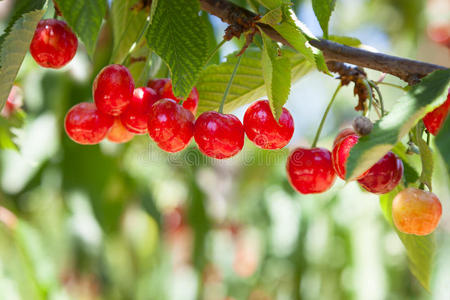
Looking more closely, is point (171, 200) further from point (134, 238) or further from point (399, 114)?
point (399, 114)

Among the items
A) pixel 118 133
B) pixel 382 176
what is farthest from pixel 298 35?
pixel 118 133

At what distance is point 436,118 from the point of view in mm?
801

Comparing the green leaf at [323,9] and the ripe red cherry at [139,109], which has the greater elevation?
the green leaf at [323,9]

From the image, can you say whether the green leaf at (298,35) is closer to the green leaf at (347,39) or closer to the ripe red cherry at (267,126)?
the ripe red cherry at (267,126)

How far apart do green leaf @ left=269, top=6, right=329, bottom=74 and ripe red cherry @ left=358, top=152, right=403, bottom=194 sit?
0.21m

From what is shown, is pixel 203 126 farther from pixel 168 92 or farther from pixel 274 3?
pixel 274 3

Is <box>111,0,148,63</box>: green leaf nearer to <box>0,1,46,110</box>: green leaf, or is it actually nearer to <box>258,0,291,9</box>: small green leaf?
<box>0,1,46,110</box>: green leaf

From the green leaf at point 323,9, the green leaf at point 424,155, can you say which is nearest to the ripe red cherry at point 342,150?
the green leaf at point 424,155

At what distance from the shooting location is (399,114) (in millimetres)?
644

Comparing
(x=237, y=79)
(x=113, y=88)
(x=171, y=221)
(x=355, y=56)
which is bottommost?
(x=171, y=221)

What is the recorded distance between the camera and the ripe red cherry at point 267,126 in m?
0.83

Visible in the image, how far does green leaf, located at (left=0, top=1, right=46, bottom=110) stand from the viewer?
0.72 metres

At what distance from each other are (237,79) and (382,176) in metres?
0.40

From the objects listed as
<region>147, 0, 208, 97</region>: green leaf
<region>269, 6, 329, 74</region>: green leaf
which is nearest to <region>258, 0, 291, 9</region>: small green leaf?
<region>269, 6, 329, 74</region>: green leaf
